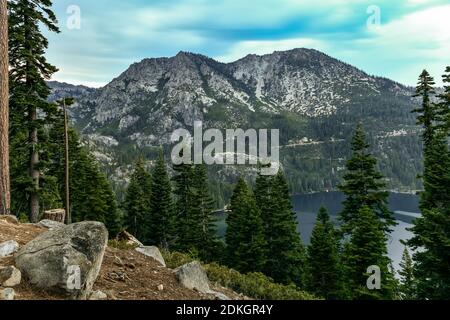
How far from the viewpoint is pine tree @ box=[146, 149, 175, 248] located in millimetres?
45406

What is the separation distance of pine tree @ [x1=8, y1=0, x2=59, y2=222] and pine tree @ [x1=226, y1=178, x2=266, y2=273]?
2092cm

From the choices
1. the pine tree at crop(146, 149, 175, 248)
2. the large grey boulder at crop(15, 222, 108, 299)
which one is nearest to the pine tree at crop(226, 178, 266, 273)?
the pine tree at crop(146, 149, 175, 248)

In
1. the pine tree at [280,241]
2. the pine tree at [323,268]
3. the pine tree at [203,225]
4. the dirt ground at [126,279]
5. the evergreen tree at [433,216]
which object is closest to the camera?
the dirt ground at [126,279]

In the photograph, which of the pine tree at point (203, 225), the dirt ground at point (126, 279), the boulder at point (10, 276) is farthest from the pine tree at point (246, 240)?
the boulder at point (10, 276)

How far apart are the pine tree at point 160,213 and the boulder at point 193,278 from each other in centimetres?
3502

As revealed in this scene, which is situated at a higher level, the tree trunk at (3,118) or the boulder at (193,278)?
the tree trunk at (3,118)

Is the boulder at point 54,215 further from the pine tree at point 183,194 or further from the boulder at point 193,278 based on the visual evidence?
the pine tree at point 183,194

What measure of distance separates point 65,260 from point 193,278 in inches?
164

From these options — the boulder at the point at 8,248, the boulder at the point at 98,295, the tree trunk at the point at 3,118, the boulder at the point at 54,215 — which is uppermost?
the tree trunk at the point at 3,118

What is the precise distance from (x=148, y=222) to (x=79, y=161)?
11691mm

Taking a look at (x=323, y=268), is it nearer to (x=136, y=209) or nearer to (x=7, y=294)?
(x=136, y=209)

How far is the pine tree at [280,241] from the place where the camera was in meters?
39.6
